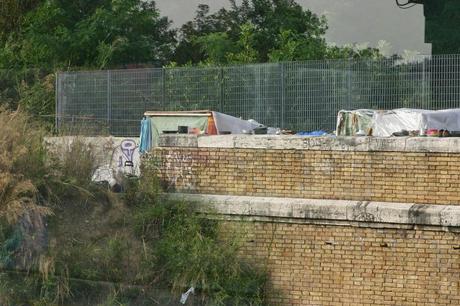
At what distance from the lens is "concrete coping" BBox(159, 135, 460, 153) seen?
12.7 m

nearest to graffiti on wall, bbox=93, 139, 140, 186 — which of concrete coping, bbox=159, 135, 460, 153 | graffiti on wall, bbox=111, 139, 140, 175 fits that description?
graffiti on wall, bbox=111, 139, 140, 175

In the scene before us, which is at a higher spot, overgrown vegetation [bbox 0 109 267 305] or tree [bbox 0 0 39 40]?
tree [bbox 0 0 39 40]

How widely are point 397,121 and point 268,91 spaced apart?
3.77 meters

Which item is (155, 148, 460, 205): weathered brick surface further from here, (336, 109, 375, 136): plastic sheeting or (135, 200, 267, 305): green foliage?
(336, 109, 375, 136): plastic sheeting

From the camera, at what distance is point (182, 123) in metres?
16.9

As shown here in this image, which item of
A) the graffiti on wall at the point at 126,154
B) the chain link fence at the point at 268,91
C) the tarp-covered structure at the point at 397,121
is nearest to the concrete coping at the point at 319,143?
the tarp-covered structure at the point at 397,121

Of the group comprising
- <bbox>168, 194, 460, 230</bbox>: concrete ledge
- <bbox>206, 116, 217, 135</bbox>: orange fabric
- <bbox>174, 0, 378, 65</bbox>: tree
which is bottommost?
<bbox>168, 194, 460, 230</bbox>: concrete ledge

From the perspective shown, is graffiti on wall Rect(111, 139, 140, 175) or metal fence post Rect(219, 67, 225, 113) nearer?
graffiti on wall Rect(111, 139, 140, 175)

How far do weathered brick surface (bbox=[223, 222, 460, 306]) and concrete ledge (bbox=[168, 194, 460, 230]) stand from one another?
13 cm

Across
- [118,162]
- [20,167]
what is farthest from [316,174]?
[118,162]

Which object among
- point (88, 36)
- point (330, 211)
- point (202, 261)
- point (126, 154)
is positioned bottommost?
point (202, 261)

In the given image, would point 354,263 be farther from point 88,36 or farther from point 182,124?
point 88,36

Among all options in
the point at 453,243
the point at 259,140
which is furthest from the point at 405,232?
the point at 259,140

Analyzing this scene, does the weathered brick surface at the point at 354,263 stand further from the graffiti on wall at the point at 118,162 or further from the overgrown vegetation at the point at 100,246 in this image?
the graffiti on wall at the point at 118,162
